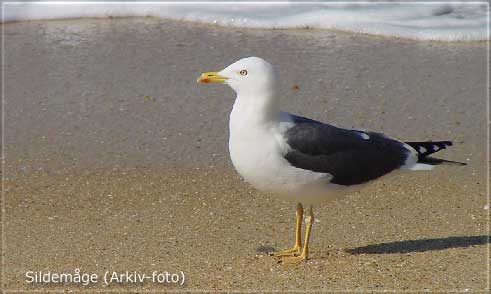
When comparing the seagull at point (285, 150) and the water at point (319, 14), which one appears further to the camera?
the water at point (319, 14)

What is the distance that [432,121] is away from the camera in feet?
23.6

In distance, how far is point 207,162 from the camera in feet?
21.4

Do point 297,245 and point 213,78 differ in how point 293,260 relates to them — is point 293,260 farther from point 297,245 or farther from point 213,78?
point 213,78

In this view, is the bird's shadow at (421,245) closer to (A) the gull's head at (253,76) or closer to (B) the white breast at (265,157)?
(B) the white breast at (265,157)

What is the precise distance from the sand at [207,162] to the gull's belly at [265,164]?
459 millimetres

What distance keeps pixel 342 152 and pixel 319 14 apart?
525 centimetres

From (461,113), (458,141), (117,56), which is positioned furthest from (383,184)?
(117,56)

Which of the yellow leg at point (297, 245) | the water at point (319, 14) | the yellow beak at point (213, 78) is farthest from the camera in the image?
the water at point (319, 14)

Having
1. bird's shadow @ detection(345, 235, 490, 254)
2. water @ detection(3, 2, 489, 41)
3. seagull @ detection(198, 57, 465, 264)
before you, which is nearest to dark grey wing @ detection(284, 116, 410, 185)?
seagull @ detection(198, 57, 465, 264)

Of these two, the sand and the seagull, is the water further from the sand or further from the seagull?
the seagull

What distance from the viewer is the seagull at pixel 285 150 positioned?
473 centimetres

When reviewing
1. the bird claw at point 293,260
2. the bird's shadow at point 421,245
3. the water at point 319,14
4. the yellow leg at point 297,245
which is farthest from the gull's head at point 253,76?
the water at point 319,14

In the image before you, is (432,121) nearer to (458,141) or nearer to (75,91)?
(458,141)

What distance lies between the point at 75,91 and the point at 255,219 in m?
2.75
